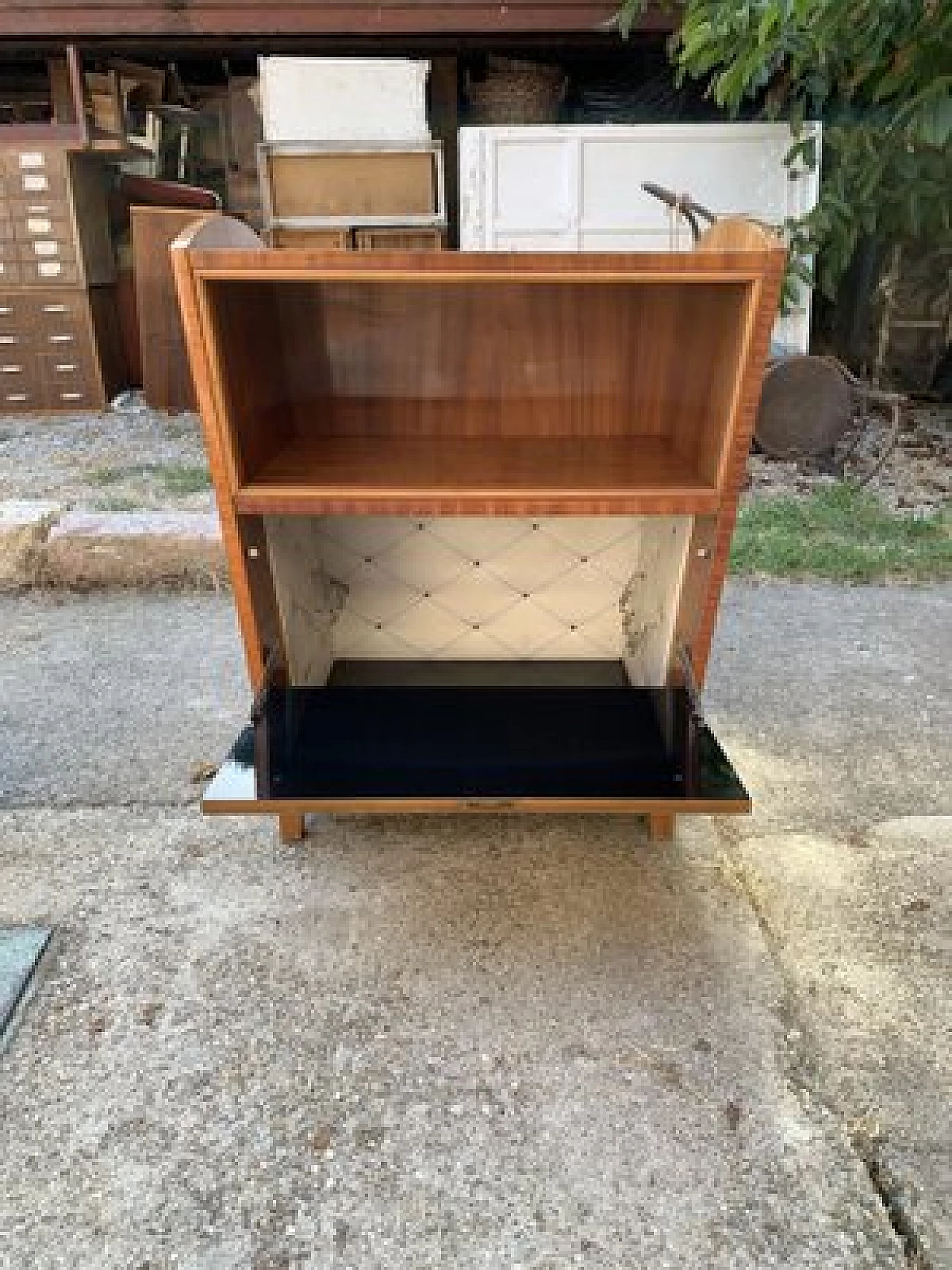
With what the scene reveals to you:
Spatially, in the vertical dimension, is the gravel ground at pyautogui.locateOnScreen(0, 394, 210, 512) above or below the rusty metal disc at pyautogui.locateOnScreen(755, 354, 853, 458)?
below

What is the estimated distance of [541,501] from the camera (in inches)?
52.2

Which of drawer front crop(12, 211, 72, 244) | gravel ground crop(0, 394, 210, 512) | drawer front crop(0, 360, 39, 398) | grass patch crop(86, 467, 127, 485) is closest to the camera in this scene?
gravel ground crop(0, 394, 210, 512)

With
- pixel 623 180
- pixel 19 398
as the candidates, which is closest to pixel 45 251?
pixel 19 398

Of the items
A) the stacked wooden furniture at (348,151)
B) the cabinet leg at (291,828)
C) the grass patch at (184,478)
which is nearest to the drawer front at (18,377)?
the grass patch at (184,478)

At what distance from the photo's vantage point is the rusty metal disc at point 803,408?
3.92 meters

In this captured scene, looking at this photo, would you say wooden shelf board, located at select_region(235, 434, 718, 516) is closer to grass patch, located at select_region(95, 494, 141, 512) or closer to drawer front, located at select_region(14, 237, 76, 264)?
grass patch, located at select_region(95, 494, 141, 512)

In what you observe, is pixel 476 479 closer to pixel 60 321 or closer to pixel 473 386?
pixel 473 386

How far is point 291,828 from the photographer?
1.67 meters

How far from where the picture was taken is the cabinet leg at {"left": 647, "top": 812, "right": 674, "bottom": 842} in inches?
66.0

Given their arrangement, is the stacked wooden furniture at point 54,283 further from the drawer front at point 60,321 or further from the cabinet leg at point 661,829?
the cabinet leg at point 661,829

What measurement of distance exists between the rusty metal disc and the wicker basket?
6.99 ft

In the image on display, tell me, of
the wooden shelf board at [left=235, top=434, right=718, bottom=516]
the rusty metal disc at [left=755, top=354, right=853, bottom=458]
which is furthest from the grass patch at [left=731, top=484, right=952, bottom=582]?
the wooden shelf board at [left=235, top=434, right=718, bottom=516]

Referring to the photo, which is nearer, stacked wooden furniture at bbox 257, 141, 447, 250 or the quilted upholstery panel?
the quilted upholstery panel

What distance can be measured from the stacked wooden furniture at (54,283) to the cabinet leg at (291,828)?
4.22m
